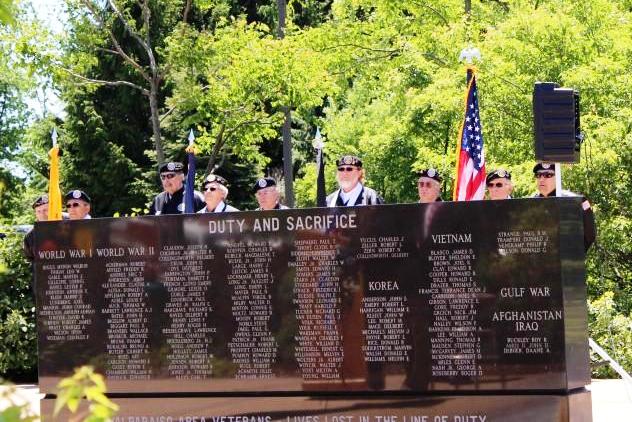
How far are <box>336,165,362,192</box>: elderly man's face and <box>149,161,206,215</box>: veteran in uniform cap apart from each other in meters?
1.59

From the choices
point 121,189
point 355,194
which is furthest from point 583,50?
point 121,189

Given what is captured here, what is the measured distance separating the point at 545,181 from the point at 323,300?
2337 millimetres

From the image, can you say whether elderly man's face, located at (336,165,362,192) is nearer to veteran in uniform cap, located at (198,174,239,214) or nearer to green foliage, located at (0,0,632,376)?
veteran in uniform cap, located at (198,174,239,214)

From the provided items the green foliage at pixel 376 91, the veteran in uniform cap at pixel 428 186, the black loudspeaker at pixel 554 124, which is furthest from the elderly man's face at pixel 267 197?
the green foliage at pixel 376 91

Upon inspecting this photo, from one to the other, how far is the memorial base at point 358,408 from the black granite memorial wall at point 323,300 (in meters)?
0.08

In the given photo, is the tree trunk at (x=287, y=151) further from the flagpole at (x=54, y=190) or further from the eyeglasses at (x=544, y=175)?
the eyeglasses at (x=544, y=175)

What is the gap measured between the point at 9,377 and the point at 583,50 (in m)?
9.41

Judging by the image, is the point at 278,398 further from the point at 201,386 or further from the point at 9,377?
the point at 9,377

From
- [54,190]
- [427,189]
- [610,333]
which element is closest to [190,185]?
[54,190]

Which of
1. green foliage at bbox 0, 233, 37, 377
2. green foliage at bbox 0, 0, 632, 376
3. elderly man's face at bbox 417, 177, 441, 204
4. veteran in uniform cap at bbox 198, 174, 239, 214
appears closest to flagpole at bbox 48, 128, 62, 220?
veteran in uniform cap at bbox 198, 174, 239, 214

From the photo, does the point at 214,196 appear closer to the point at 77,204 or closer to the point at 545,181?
the point at 77,204

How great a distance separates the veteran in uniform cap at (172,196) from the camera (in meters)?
11.3

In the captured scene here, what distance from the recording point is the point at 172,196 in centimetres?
1135

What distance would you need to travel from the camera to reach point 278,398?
30.4ft
